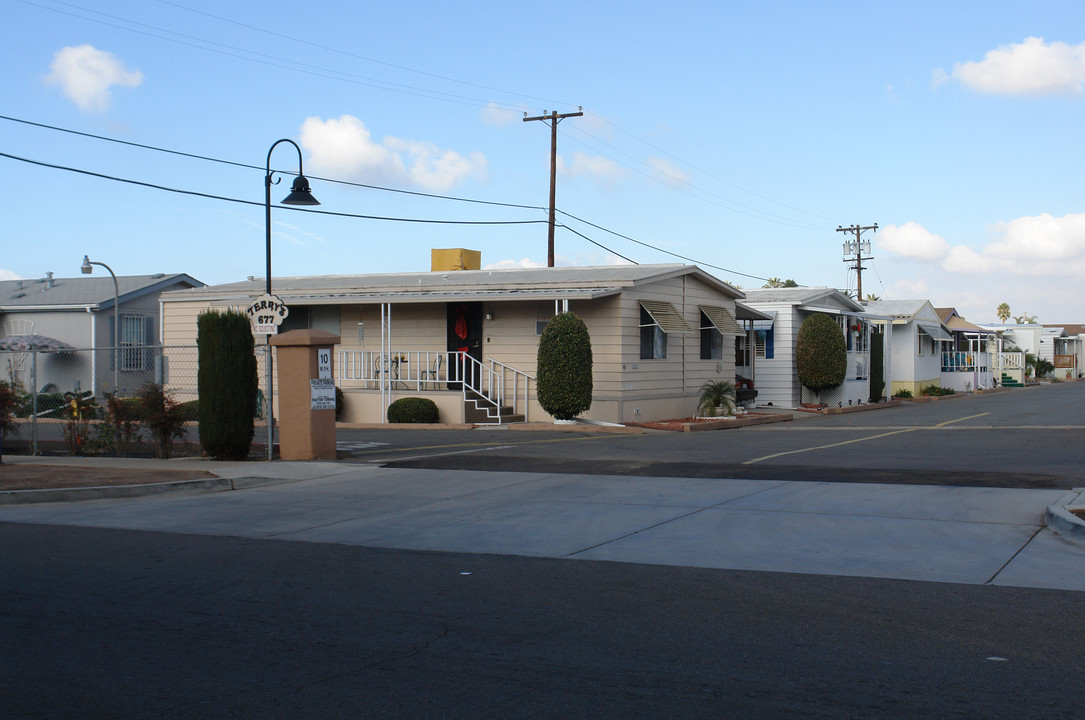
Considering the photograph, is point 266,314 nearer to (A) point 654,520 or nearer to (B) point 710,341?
(A) point 654,520

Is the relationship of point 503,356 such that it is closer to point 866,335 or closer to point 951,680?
point 866,335

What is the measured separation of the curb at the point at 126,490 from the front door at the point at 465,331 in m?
11.9

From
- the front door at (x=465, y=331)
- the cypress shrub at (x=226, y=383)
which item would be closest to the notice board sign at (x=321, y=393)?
the cypress shrub at (x=226, y=383)

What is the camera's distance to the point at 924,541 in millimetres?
8875

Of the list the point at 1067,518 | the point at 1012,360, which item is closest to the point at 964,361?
the point at 1012,360

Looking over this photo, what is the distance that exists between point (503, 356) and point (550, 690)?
2029 centimetres

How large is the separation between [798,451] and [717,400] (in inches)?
348

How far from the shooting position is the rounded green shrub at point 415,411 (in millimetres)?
23781

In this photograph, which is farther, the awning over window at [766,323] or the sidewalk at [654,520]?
the awning over window at [766,323]

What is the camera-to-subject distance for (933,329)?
1668 inches

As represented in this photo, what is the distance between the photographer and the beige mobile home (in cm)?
2384

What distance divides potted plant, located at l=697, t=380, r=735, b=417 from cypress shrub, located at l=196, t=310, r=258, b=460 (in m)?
13.3

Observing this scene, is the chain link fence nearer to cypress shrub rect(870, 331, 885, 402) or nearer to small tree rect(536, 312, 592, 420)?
small tree rect(536, 312, 592, 420)

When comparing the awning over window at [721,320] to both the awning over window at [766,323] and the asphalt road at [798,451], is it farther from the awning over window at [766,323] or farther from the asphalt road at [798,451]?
the awning over window at [766,323]
